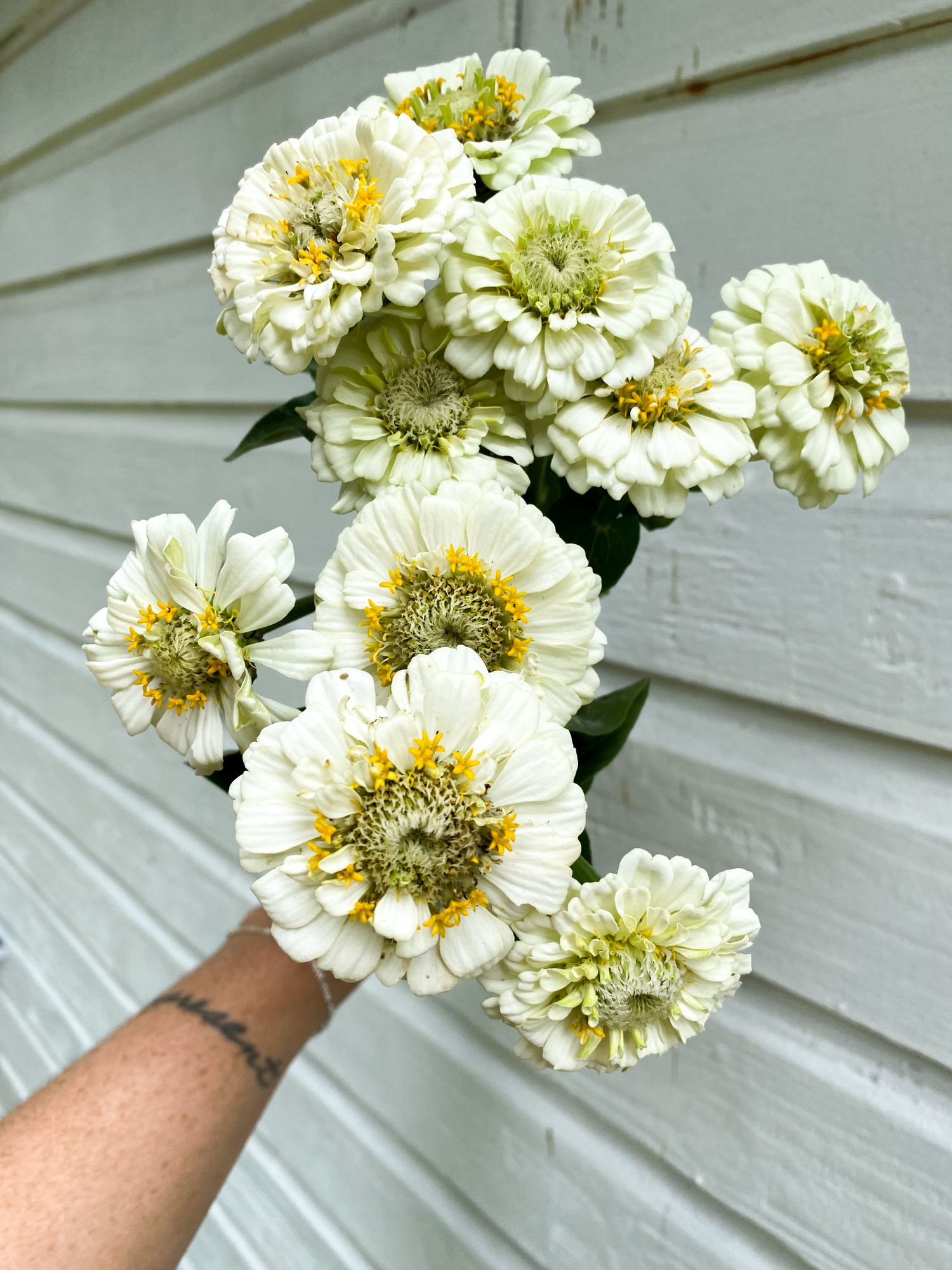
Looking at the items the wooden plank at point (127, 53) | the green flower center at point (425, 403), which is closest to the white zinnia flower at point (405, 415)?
the green flower center at point (425, 403)

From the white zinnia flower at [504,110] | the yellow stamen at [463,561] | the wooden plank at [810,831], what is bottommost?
the wooden plank at [810,831]

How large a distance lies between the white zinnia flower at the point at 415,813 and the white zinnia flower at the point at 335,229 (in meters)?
0.13

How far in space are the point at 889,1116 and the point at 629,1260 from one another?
280 mm

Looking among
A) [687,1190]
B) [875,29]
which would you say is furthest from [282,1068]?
[875,29]

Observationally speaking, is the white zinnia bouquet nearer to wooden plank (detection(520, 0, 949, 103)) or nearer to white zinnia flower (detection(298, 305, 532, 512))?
white zinnia flower (detection(298, 305, 532, 512))

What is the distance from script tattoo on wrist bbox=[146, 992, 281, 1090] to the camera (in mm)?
589

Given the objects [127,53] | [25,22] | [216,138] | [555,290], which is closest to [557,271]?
[555,290]

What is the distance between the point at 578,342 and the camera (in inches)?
12.0

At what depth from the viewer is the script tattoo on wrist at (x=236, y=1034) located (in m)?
0.59

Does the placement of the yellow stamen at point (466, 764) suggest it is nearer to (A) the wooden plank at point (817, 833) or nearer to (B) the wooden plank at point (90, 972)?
(A) the wooden plank at point (817, 833)

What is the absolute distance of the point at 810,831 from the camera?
543 mm

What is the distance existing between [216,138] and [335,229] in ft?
2.40

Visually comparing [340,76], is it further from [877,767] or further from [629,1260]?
[629,1260]

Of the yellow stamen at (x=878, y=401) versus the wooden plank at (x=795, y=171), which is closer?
the yellow stamen at (x=878, y=401)
